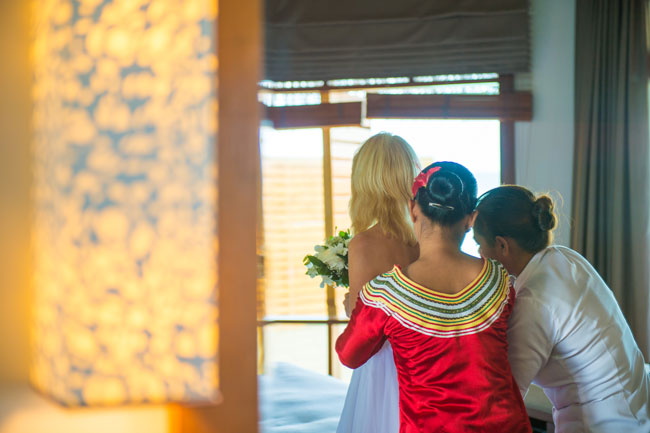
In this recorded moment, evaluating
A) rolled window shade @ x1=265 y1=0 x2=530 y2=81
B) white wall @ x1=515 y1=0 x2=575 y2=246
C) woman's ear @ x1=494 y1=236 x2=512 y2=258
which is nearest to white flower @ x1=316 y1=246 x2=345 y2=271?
woman's ear @ x1=494 y1=236 x2=512 y2=258

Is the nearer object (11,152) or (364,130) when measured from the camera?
(11,152)

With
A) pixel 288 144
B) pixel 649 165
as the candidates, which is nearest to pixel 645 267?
pixel 649 165

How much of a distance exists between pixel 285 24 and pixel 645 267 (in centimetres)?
299

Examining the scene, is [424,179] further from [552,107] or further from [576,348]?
[552,107]

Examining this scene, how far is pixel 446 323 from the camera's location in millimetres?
1325

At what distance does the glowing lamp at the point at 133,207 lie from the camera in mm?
685

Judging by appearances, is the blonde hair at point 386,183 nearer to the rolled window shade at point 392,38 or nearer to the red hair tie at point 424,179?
the red hair tie at point 424,179

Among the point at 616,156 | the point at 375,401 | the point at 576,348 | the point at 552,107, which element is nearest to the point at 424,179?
the point at 576,348

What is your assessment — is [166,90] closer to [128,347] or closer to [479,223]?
[128,347]

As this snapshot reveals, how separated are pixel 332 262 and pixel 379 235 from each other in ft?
1.03

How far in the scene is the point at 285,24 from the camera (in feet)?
13.9

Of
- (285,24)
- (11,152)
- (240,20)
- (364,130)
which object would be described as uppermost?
(285,24)

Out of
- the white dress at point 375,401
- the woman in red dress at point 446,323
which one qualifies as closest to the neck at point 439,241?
the woman in red dress at point 446,323

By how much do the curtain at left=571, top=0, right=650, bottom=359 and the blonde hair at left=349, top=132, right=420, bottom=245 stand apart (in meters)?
2.60
